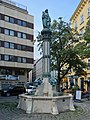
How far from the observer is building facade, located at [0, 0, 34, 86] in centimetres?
4394

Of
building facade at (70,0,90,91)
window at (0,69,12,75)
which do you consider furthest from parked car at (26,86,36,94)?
window at (0,69,12,75)

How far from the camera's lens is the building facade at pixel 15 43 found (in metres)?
43.9

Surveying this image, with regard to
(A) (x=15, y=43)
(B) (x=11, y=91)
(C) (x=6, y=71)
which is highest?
(A) (x=15, y=43)

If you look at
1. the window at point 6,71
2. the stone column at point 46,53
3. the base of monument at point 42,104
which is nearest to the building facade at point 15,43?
the window at point 6,71

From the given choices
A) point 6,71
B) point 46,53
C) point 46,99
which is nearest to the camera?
point 46,99

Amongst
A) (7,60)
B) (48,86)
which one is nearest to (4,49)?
(7,60)

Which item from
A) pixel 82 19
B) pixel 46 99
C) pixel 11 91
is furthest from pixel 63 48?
pixel 82 19

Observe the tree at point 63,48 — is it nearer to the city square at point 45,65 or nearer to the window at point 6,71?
the city square at point 45,65

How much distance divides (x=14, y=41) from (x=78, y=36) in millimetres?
18307

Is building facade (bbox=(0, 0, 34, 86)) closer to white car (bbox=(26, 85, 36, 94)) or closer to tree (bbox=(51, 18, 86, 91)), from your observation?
white car (bbox=(26, 85, 36, 94))

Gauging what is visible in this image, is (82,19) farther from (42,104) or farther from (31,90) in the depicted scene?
(42,104)

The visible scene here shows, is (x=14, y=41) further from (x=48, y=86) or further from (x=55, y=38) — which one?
(x=48, y=86)

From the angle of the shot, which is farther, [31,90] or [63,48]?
[63,48]

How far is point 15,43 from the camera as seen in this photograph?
45.8 m
